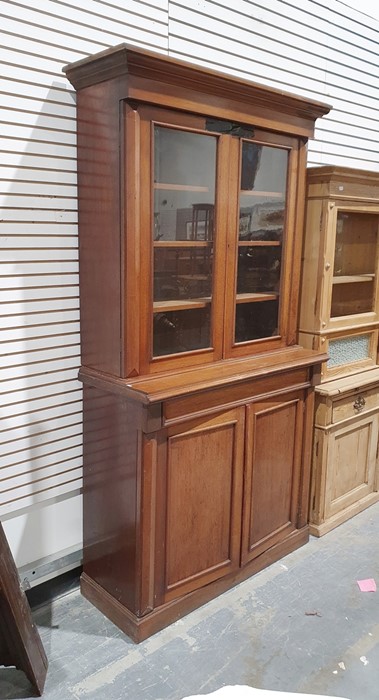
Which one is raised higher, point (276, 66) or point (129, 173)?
point (276, 66)

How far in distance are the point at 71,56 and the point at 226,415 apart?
161 centimetres

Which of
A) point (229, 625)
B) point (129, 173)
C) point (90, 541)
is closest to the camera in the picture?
point (129, 173)

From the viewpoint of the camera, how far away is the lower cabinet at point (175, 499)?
7.48ft

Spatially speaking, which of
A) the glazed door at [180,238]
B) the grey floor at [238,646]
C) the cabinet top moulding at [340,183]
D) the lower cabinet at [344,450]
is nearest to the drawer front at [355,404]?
the lower cabinet at [344,450]

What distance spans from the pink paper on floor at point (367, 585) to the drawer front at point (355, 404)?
825 mm

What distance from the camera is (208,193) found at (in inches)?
94.6

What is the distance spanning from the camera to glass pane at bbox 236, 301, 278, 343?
8.73 ft

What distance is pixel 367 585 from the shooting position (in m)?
2.74

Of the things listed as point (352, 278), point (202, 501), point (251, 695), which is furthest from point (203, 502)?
point (352, 278)

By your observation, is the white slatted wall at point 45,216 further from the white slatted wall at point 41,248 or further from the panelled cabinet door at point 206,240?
the panelled cabinet door at point 206,240

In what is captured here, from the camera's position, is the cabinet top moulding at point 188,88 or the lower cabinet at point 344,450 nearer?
the cabinet top moulding at point 188,88

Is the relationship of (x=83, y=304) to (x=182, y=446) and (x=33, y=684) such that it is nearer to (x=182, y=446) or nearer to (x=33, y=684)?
(x=182, y=446)

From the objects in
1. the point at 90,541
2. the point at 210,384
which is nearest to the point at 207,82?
the point at 210,384

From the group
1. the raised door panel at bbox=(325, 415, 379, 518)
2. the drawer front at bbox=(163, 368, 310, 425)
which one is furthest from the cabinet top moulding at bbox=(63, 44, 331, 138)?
the raised door panel at bbox=(325, 415, 379, 518)
